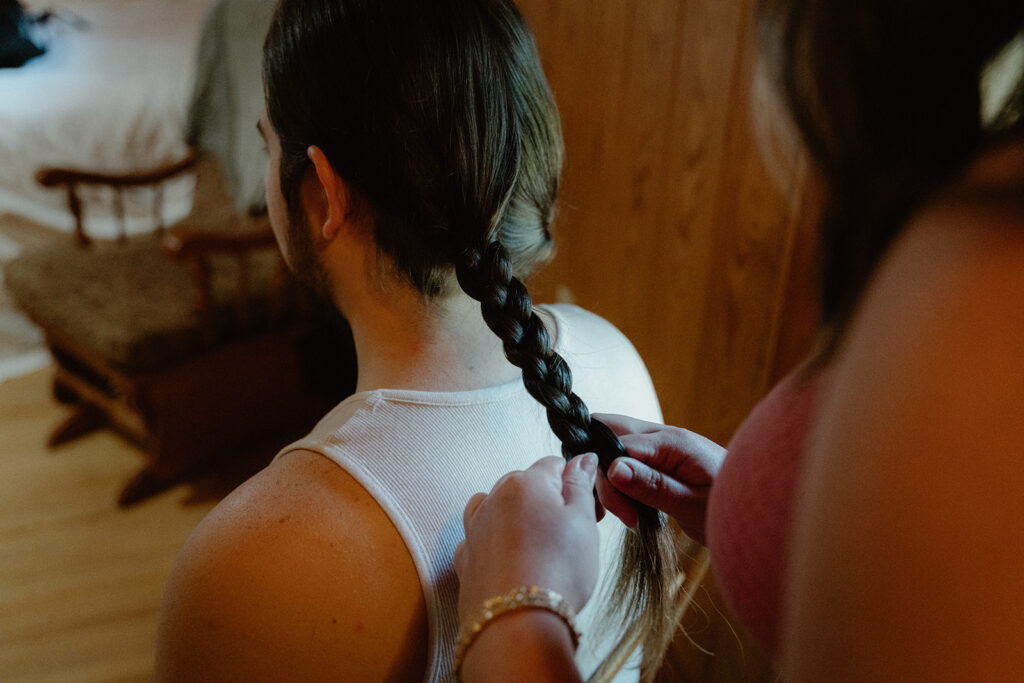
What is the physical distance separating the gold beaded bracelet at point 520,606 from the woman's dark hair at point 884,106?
0.26 metres

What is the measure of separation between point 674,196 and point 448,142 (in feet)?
3.42

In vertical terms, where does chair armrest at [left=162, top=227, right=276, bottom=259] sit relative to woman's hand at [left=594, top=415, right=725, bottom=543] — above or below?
below

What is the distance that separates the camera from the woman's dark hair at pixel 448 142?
0.73m

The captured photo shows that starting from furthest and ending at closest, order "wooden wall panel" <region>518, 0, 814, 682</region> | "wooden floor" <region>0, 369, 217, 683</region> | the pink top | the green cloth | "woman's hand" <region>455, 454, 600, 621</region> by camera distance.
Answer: the green cloth → "wooden floor" <region>0, 369, 217, 683</region> → "wooden wall panel" <region>518, 0, 814, 682</region> → "woman's hand" <region>455, 454, 600, 621</region> → the pink top

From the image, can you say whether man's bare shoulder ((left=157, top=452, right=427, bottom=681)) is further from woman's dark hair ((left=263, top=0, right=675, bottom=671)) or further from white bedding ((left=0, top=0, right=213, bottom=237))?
white bedding ((left=0, top=0, right=213, bottom=237))

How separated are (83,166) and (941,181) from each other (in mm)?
3187

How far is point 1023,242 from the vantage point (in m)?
0.29

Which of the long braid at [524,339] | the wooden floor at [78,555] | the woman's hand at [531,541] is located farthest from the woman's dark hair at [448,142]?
the wooden floor at [78,555]

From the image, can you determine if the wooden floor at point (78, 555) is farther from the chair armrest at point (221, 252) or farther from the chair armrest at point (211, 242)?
the chair armrest at point (211, 242)

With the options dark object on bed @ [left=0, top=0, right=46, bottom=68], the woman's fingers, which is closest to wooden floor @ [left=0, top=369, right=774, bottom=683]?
the woman's fingers

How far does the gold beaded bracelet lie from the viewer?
20.1 inches

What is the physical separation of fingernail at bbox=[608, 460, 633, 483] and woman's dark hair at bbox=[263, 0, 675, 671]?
0.03m

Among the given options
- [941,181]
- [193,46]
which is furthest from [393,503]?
[193,46]

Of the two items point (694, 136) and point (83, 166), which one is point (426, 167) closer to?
point (694, 136)
